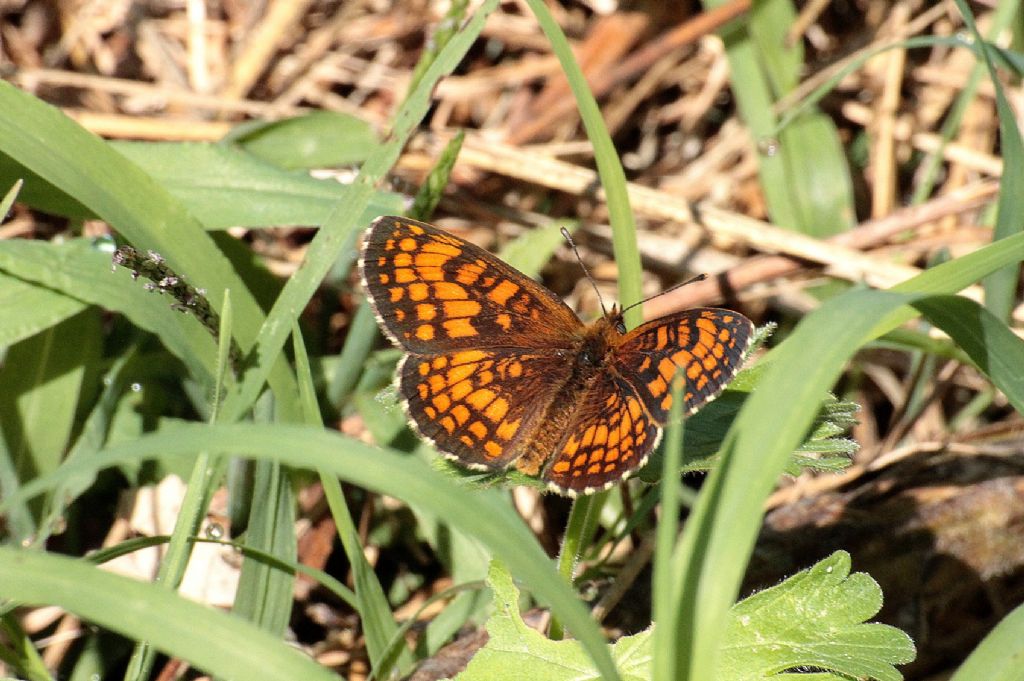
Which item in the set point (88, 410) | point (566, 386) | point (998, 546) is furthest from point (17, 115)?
point (998, 546)

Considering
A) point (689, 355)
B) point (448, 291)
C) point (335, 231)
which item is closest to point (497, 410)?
point (448, 291)

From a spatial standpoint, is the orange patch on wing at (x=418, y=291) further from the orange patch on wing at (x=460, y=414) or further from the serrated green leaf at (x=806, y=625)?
the serrated green leaf at (x=806, y=625)

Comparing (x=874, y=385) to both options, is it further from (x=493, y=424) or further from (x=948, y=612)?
(x=493, y=424)

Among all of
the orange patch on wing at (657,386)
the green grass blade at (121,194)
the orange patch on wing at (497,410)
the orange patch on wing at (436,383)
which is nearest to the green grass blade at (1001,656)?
the orange patch on wing at (657,386)

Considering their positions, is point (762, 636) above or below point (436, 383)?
below

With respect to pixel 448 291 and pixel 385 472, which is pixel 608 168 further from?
pixel 385 472

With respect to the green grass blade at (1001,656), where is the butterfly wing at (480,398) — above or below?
above
